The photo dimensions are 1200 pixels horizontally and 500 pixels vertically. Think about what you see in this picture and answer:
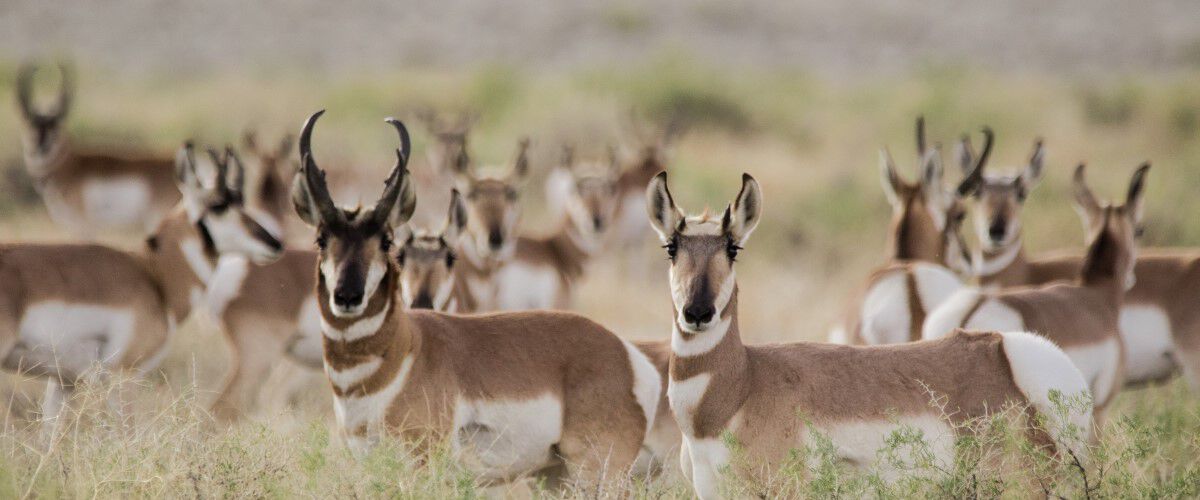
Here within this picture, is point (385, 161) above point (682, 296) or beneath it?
beneath

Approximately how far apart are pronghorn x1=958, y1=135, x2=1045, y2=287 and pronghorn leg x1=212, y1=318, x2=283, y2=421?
5087 mm

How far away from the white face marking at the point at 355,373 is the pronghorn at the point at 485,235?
13.7 ft

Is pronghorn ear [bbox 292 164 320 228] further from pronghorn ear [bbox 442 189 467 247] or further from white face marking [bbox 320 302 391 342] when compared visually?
pronghorn ear [bbox 442 189 467 247]

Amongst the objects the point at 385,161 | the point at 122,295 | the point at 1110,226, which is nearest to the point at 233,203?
the point at 122,295

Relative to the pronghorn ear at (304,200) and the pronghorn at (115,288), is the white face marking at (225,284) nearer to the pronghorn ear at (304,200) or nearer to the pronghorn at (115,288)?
the pronghorn at (115,288)

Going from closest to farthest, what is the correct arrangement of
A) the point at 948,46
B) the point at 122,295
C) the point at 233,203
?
the point at 122,295 < the point at 233,203 < the point at 948,46

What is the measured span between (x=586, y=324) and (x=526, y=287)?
4.67 m

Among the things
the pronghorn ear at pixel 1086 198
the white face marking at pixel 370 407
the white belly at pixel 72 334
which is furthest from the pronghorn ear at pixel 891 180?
the white belly at pixel 72 334

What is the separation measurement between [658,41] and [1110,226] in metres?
35.6

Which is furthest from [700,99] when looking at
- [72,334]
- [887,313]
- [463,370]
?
[463,370]

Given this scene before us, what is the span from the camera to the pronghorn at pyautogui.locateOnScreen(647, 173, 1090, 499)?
5031mm

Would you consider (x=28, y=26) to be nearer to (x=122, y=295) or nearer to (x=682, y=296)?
(x=122, y=295)

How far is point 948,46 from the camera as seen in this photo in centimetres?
4562

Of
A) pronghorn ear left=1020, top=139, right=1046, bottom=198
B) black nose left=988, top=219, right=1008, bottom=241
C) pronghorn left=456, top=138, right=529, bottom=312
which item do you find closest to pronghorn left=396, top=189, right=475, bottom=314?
pronghorn left=456, top=138, right=529, bottom=312
